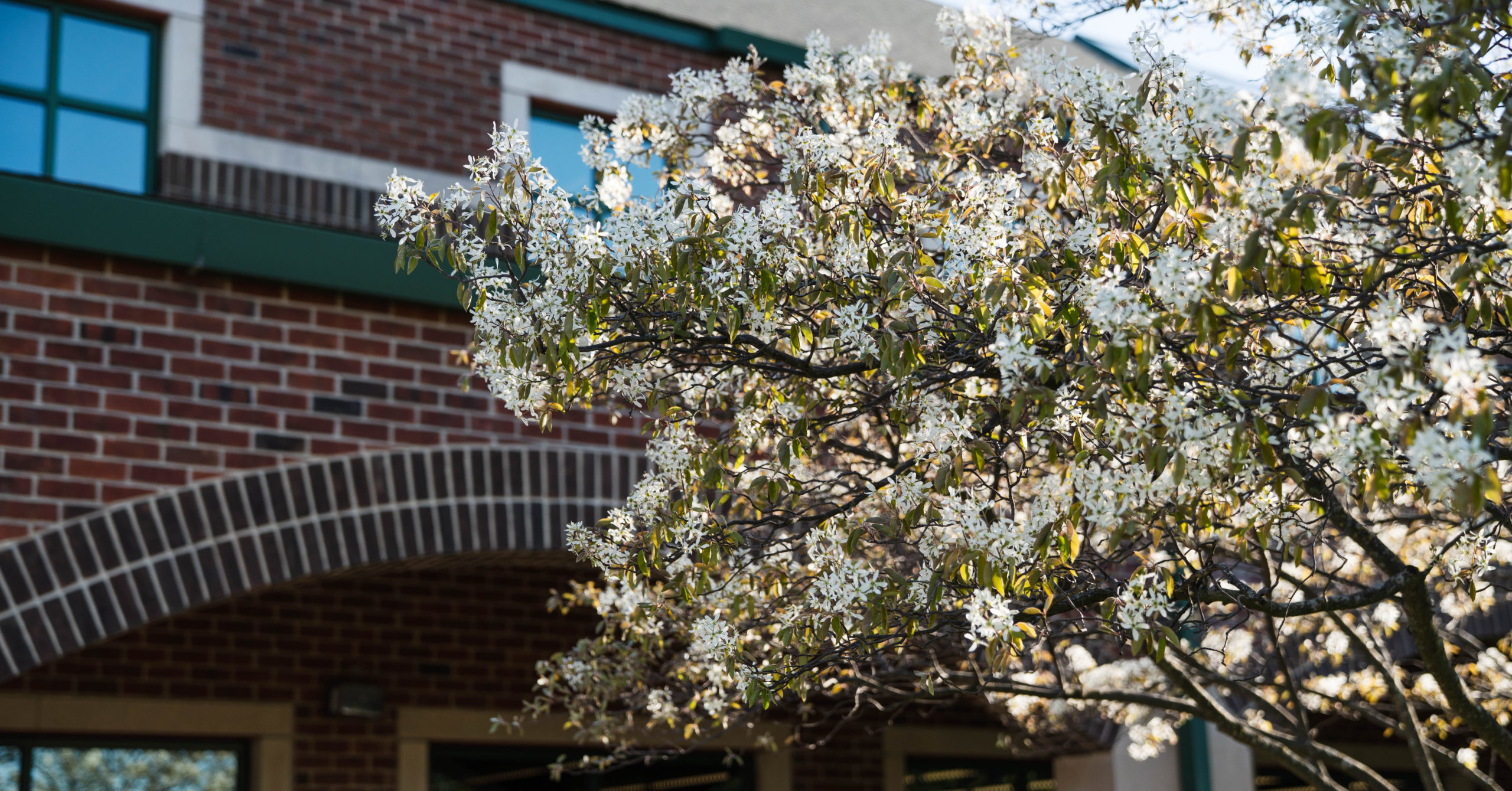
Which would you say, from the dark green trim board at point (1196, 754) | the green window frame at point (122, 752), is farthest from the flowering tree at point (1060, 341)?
the green window frame at point (122, 752)

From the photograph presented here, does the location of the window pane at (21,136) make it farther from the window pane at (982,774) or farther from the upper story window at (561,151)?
the window pane at (982,774)

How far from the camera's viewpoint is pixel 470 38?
7.14m

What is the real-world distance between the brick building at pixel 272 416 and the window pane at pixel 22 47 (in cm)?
1

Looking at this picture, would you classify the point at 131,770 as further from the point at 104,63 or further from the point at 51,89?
the point at 104,63

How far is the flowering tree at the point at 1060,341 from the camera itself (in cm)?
278

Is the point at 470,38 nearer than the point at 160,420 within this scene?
No

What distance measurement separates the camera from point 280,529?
5656mm

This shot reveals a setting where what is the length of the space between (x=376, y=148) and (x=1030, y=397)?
4.67 m

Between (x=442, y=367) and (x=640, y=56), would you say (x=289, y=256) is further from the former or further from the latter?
(x=640, y=56)

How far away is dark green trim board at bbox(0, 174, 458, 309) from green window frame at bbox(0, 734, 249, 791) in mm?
2665

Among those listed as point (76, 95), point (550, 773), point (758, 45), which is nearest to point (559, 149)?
point (758, 45)

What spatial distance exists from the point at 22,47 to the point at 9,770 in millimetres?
3338

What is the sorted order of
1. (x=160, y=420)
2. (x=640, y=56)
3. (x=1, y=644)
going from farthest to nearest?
(x=640, y=56)
(x=160, y=420)
(x=1, y=644)

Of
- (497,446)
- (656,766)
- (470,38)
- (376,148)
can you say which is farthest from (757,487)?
(656,766)
